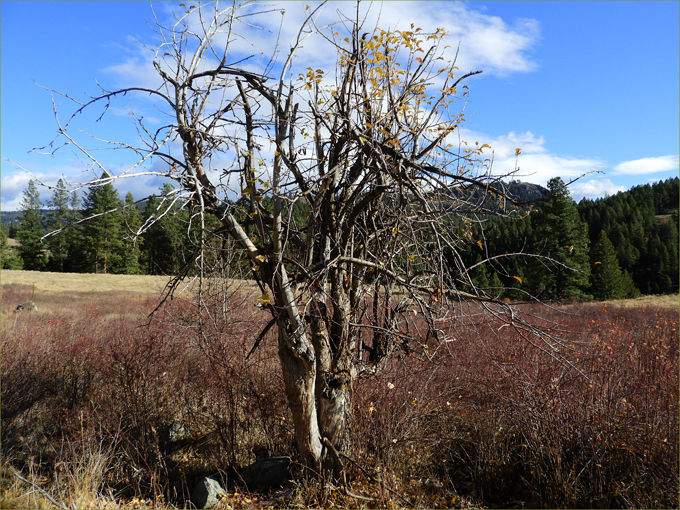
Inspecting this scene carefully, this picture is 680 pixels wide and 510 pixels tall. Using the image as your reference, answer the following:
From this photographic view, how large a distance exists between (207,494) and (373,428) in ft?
6.76

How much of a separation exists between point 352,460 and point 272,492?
1.26m

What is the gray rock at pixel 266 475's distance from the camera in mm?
5000

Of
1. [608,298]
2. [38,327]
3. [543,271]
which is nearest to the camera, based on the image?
[38,327]

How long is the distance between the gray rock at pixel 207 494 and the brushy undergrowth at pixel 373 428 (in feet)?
0.53

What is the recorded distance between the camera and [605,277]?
107 feet

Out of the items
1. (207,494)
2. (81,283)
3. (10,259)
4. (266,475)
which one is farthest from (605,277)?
(10,259)

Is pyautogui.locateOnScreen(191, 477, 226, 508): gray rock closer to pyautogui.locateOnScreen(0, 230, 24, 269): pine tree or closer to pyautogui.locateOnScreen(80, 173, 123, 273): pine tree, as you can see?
pyautogui.locateOnScreen(80, 173, 123, 273): pine tree

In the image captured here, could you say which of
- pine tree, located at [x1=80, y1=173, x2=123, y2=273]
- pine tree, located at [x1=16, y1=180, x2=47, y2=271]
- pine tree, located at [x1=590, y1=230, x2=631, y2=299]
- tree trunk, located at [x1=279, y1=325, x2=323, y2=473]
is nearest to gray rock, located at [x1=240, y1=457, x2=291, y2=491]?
tree trunk, located at [x1=279, y1=325, x2=323, y2=473]

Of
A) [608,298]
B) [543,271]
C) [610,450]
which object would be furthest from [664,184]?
[610,450]

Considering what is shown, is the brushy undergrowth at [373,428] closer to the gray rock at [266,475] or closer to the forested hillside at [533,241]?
the gray rock at [266,475]

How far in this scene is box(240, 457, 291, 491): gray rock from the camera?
5000mm

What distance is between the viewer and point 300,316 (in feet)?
14.4

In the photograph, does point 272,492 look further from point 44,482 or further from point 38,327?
point 38,327

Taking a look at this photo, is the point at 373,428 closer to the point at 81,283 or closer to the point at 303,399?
the point at 303,399
